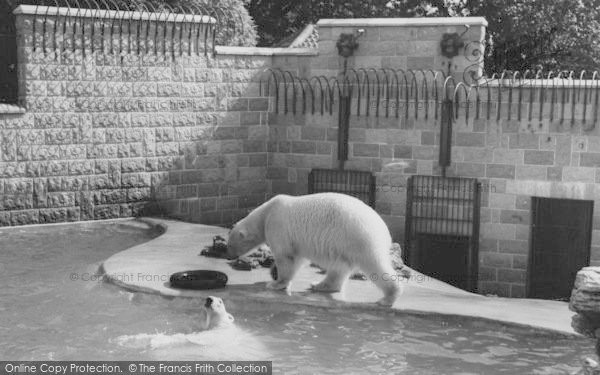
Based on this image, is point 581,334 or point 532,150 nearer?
point 581,334

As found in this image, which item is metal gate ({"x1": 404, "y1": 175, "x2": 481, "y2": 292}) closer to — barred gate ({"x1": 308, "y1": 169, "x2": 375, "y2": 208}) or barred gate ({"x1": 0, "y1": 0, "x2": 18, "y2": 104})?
barred gate ({"x1": 308, "y1": 169, "x2": 375, "y2": 208})

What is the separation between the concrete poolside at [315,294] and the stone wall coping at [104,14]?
3726 mm

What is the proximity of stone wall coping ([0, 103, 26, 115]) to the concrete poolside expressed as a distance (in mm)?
2889

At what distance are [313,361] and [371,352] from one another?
0.59 metres

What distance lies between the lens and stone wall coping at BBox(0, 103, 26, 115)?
11898 mm

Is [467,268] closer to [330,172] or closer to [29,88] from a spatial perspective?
[330,172]

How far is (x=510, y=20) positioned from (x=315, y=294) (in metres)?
13.9

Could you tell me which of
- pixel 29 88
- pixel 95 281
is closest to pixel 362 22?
pixel 29 88

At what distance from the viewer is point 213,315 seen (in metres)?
7.70

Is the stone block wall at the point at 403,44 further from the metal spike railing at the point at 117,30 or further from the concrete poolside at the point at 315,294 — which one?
the concrete poolside at the point at 315,294

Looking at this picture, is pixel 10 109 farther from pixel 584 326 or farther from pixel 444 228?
pixel 584 326

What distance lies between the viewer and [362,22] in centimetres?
1344

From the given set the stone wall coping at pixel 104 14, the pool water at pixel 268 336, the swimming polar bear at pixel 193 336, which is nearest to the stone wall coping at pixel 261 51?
the stone wall coping at pixel 104 14

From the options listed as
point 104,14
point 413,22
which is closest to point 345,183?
point 413,22
